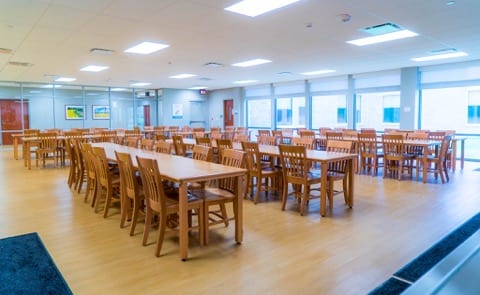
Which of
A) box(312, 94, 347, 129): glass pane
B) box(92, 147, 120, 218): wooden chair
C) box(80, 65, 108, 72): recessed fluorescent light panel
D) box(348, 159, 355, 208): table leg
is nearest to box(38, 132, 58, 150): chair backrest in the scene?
box(80, 65, 108, 72): recessed fluorescent light panel

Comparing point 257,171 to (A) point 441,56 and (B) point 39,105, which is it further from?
(B) point 39,105

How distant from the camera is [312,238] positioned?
11.4 ft

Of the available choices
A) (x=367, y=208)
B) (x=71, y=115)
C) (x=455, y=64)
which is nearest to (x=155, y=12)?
(x=367, y=208)

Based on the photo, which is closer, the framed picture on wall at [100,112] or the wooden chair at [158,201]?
the wooden chair at [158,201]

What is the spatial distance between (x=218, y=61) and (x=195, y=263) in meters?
6.15

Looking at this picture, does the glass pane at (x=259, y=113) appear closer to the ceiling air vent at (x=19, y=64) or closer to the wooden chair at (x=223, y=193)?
the ceiling air vent at (x=19, y=64)

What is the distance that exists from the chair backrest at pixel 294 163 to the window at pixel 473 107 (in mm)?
7127

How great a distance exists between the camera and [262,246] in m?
3.27

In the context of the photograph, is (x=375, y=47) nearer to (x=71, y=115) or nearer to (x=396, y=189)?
(x=396, y=189)

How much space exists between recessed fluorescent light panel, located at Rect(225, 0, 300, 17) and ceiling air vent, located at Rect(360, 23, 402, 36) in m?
1.88

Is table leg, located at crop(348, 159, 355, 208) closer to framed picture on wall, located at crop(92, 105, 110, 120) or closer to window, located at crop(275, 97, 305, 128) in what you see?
window, located at crop(275, 97, 305, 128)

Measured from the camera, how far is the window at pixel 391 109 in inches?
408

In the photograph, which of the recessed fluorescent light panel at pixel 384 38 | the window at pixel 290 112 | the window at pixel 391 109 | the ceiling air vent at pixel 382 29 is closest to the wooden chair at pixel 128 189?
the ceiling air vent at pixel 382 29

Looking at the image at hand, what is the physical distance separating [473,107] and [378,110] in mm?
2638
